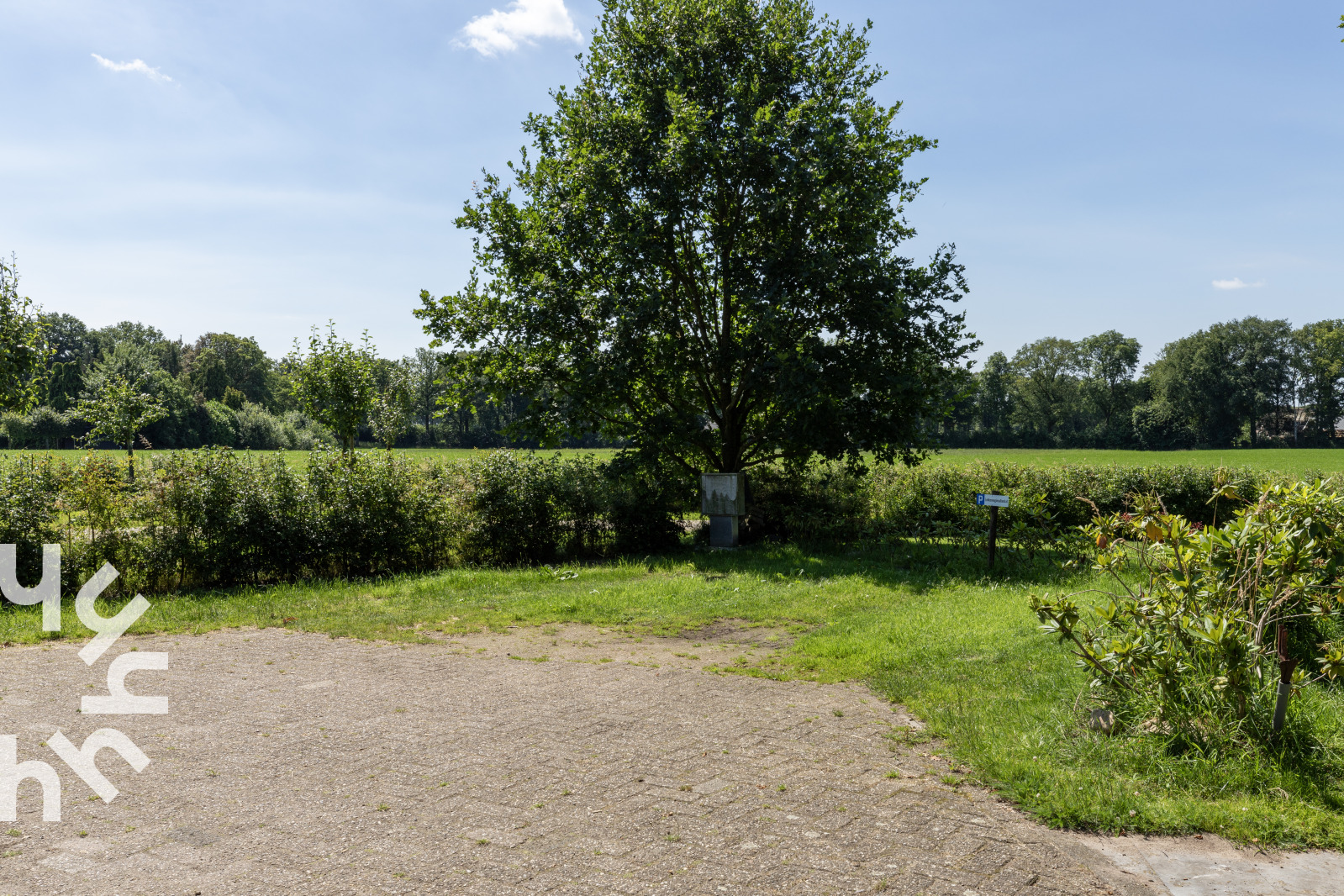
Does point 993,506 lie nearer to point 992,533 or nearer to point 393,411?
point 992,533

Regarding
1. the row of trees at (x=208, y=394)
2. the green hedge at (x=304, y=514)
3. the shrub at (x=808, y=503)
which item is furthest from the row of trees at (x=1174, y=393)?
the green hedge at (x=304, y=514)

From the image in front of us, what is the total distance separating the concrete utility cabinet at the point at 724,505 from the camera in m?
15.3

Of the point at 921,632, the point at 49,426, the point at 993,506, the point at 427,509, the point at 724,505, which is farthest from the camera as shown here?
the point at 49,426

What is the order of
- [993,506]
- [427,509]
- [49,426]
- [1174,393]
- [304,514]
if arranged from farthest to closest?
1. [1174,393]
2. [49,426]
3. [427,509]
4. [304,514]
5. [993,506]

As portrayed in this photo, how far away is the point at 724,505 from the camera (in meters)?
15.3

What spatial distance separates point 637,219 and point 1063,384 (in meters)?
88.8

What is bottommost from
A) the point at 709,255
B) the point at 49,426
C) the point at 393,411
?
the point at 393,411

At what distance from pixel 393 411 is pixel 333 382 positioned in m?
5.17

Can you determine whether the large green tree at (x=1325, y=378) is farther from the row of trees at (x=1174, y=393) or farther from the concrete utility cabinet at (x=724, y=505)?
the concrete utility cabinet at (x=724, y=505)

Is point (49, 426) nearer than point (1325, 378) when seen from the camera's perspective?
Yes

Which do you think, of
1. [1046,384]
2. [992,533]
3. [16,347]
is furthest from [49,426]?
[1046,384]

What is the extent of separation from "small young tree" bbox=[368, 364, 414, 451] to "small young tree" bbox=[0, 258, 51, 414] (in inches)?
486

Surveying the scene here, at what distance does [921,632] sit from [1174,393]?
87.1 m

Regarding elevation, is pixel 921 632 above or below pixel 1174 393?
below
